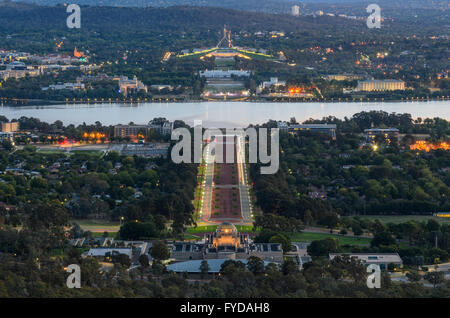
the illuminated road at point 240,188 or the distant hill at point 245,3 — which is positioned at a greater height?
the distant hill at point 245,3

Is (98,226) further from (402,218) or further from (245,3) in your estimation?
(245,3)

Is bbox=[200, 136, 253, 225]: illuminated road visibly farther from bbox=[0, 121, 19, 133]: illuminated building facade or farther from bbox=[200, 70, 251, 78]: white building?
bbox=[200, 70, 251, 78]: white building

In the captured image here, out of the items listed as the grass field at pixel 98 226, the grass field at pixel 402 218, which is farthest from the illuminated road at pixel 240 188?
the grass field at pixel 402 218

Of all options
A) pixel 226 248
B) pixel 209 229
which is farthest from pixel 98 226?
pixel 226 248

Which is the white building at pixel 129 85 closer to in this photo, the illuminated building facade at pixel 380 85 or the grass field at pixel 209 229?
the illuminated building facade at pixel 380 85
